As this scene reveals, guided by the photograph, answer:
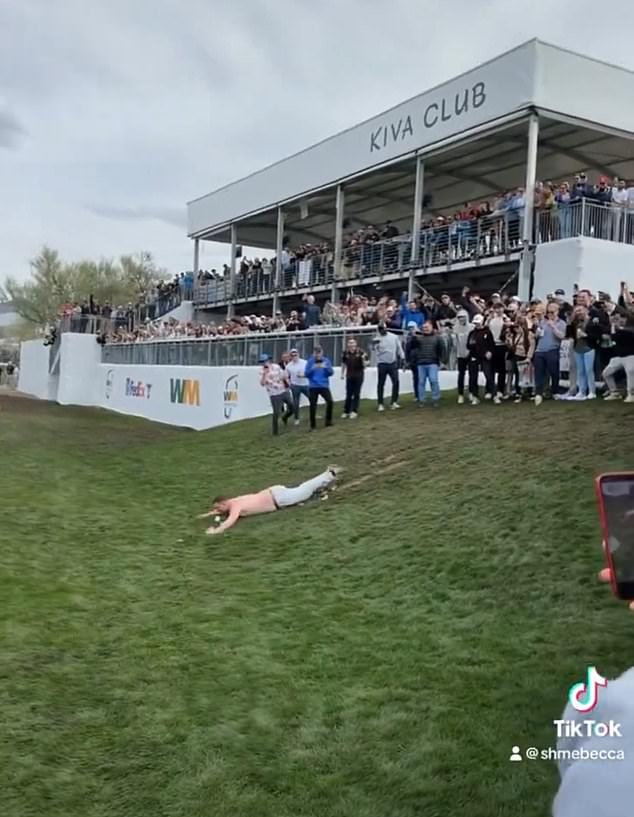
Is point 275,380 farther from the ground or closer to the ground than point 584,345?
closer to the ground

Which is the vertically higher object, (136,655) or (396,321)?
(396,321)

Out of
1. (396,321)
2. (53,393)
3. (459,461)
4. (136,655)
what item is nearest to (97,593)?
(136,655)

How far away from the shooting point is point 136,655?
6090mm

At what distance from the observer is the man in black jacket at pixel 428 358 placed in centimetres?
1617

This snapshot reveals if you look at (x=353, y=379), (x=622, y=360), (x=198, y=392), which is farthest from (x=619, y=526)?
(x=198, y=392)

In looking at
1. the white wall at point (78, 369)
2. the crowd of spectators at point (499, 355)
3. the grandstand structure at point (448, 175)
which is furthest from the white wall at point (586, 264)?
the white wall at point (78, 369)

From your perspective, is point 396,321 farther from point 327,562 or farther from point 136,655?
point 136,655

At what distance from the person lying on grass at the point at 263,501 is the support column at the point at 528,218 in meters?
11.6

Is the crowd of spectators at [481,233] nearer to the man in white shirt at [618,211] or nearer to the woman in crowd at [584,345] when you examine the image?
the man in white shirt at [618,211]

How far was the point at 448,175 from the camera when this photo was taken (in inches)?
1164

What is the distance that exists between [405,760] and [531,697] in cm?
96

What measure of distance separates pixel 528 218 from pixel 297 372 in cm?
806

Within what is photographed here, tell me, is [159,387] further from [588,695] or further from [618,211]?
[588,695]

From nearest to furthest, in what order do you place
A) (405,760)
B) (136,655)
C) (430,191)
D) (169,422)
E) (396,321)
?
(405,760) → (136,655) → (396,321) → (169,422) → (430,191)
